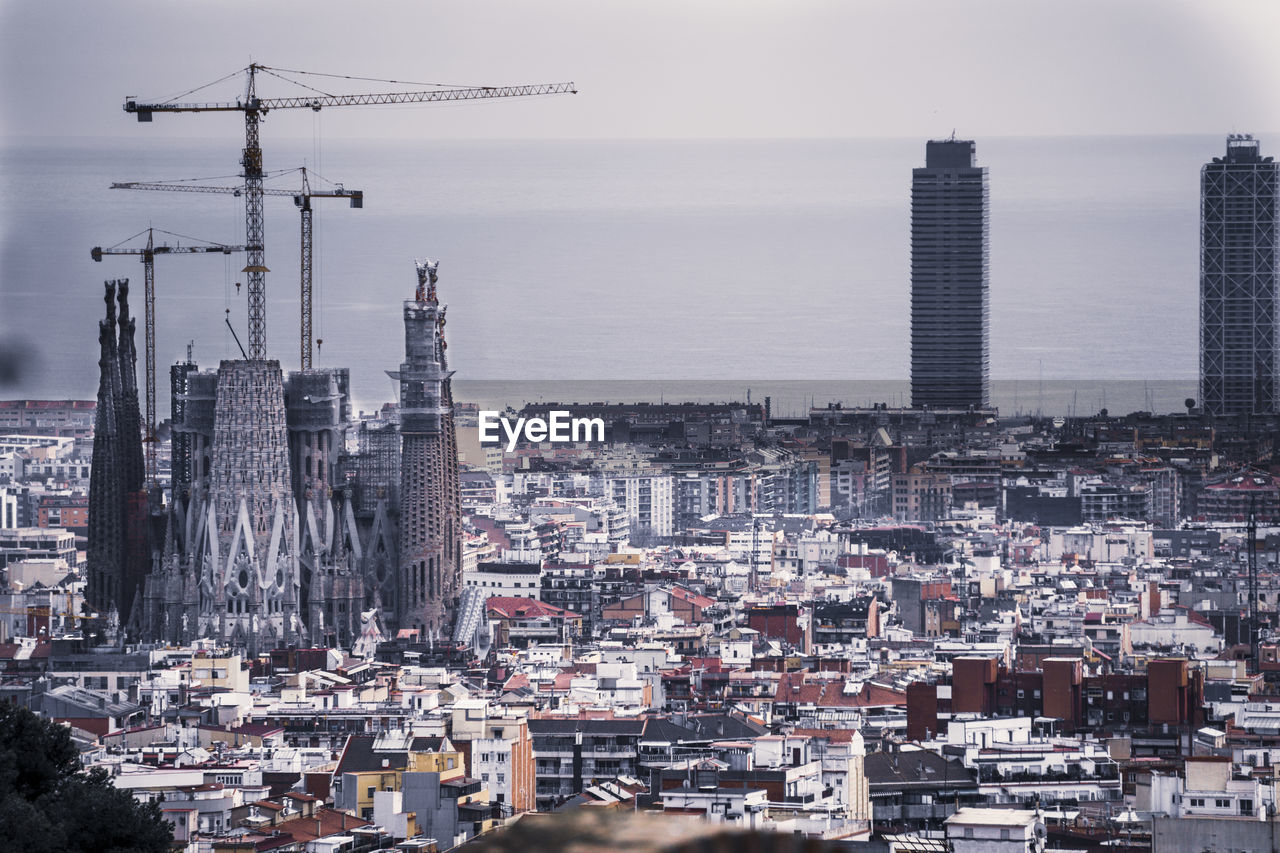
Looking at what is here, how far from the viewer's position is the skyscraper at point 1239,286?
61.0 meters

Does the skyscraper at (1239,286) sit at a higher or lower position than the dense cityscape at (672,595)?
higher

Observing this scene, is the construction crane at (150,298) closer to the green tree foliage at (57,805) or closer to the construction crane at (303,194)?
the construction crane at (303,194)

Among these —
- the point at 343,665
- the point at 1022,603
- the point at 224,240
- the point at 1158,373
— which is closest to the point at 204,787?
the point at 343,665

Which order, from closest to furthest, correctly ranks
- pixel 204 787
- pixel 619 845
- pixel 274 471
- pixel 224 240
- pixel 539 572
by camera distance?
pixel 619 845 < pixel 204 787 < pixel 274 471 < pixel 539 572 < pixel 224 240

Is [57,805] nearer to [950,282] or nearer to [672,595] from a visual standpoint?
[672,595]

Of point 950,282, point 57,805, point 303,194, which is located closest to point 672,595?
point 303,194

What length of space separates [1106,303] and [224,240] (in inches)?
782

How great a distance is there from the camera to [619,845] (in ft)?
2.94

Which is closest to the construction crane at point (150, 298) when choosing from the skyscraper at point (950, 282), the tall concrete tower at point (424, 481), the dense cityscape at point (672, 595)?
the dense cityscape at point (672, 595)

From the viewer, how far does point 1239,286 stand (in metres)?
62.7

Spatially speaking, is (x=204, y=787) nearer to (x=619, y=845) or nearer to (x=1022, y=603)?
(x=619, y=845)
